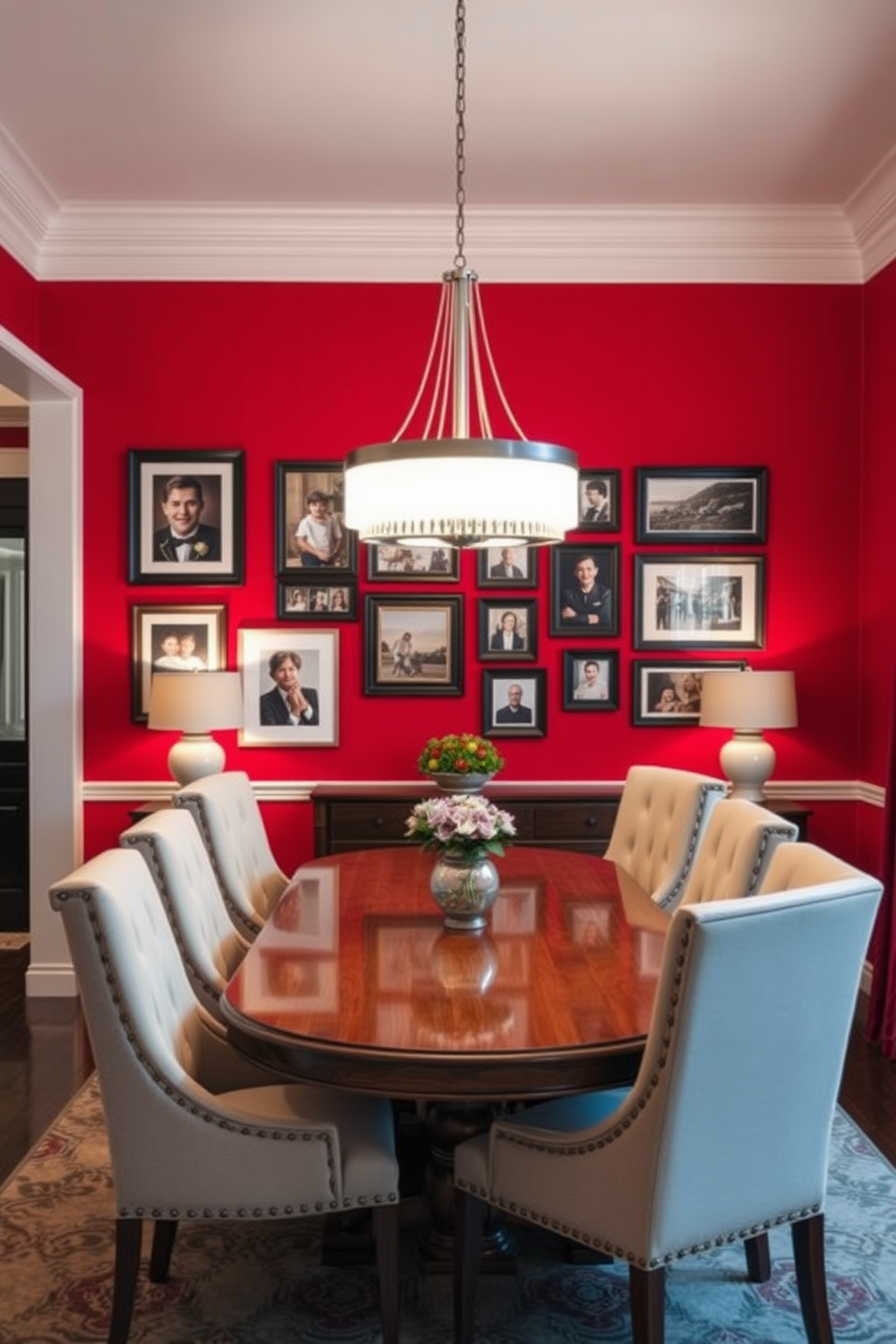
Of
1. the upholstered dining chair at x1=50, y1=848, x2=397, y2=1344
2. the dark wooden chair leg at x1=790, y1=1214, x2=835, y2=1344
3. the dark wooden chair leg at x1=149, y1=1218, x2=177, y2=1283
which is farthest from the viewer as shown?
the dark wooden chair leg at x1=149, y1=1218, x2=177, y2=1283

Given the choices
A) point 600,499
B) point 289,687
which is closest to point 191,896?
point 289,687

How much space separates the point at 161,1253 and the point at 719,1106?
53.4 inches

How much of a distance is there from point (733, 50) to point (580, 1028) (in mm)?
2893

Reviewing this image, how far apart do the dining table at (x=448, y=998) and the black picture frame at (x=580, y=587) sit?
5.52 feet

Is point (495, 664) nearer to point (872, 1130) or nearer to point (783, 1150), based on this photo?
point (872, 1130)

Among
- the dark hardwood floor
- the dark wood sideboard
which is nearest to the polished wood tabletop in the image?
the dark hardwood floor

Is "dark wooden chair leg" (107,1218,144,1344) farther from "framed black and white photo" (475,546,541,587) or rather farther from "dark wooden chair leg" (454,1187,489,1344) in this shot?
"framed black and white photo" (475,546,541,587)

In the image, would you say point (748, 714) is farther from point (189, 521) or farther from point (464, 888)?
point (189, 521)

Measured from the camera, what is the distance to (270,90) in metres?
3.63

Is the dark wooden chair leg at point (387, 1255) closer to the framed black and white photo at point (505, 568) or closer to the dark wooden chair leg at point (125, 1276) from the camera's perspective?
the dark wooden chair leg at point (125, 1276)

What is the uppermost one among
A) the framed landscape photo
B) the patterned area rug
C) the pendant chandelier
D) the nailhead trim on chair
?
the framed landscape photo

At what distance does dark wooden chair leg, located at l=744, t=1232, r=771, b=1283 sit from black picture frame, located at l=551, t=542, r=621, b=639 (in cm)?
266

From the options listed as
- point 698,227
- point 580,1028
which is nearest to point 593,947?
point 580,1028

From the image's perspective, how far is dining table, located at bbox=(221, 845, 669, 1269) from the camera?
1.89 meters
